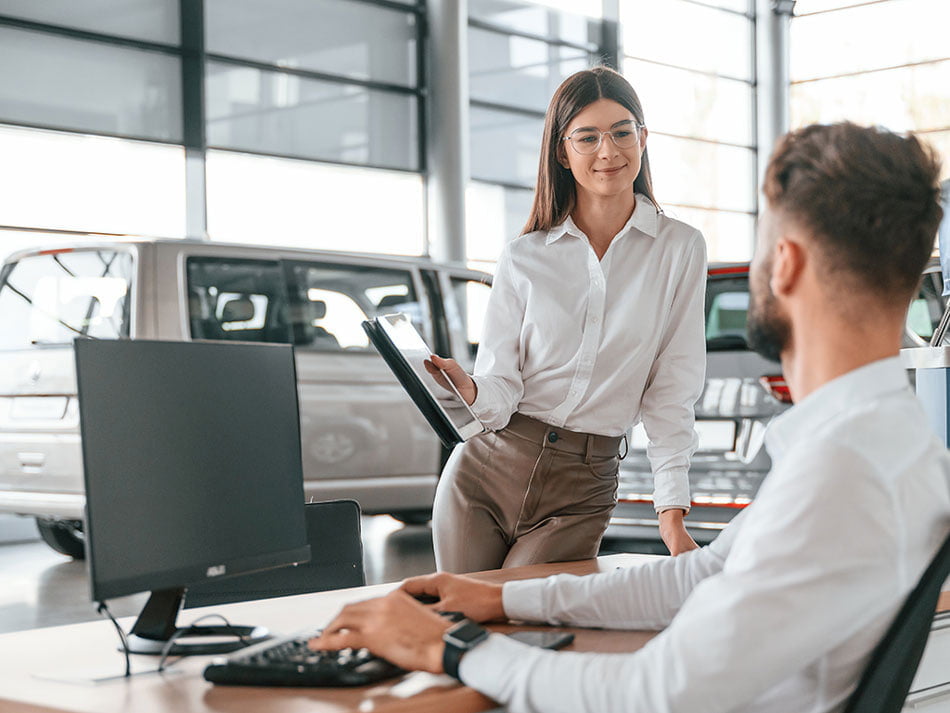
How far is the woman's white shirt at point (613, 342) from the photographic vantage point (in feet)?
8.11


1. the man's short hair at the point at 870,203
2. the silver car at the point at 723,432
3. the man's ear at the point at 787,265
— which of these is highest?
the man's short hair at the point at 870,203

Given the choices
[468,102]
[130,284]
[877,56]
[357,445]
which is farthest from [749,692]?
[877,56]

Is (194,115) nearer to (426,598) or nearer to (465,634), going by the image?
(426,598)

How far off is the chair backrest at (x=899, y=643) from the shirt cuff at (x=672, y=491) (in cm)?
118

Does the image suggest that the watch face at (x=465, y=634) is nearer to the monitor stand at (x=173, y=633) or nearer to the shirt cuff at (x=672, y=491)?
the monitor stand at (x=173, y=633)

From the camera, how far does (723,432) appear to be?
4.78m

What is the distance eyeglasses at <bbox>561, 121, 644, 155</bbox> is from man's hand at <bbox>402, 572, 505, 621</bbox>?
1.07m

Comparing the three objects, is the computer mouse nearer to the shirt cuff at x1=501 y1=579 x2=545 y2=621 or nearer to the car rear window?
the shirt cuff at x1=501 y1=579 x2=545 y2=621

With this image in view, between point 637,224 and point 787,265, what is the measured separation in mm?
1254

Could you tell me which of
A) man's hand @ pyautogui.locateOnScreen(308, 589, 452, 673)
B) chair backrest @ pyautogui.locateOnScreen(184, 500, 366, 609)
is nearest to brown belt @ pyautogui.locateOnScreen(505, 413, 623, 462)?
chair backrest @ pyautogui.locateOnScreen(184, 500, 366, 609)

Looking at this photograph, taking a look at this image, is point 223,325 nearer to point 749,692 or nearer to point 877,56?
point 749,692

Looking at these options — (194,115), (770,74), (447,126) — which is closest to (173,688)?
(194,115)

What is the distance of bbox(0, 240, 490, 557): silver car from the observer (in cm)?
562

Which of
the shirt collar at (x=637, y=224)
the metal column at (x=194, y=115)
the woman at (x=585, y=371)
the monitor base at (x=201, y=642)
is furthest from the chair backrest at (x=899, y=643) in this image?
the metal column at (x=194, y=115)
